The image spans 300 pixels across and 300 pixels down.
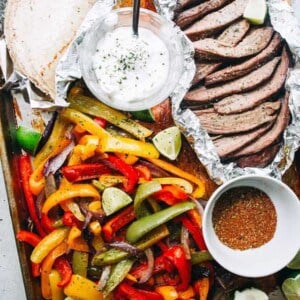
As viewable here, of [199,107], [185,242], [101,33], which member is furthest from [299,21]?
[185,242]

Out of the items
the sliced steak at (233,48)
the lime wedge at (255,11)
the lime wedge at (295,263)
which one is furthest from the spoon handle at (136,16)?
the lime wedge at (295,263)

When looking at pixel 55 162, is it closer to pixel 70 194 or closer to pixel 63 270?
pixel 70 194

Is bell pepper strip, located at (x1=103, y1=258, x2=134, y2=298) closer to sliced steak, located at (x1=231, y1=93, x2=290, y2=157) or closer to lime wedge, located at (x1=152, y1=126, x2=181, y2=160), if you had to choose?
lime wedge, located at (x1=152, y1=126, x2=181, y2=160)

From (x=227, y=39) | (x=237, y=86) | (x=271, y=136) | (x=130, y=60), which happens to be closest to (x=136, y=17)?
(x=130, y=60)

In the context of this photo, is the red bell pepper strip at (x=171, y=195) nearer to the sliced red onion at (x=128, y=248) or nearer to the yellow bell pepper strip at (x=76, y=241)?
the sliced red onion at (x=128, y=248)

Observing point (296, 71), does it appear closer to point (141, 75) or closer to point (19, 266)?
point (141, 75)
